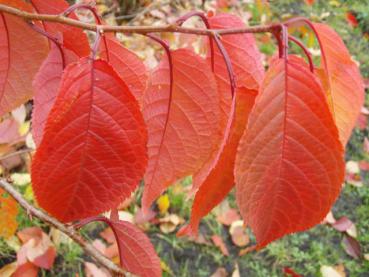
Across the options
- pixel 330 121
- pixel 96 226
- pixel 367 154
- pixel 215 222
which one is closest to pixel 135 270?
pixel 330 121

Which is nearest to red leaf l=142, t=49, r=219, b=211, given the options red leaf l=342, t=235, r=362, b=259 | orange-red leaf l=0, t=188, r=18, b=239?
orange-red leaf l=0, t=188, r=18, b=239

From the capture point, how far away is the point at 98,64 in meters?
0.42

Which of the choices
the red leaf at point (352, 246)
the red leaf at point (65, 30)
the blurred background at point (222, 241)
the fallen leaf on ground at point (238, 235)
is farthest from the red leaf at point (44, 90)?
the red leaf at point (352, 246)

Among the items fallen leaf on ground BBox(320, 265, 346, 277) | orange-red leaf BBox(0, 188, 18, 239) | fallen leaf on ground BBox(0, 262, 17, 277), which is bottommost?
fallen leaf on ground BBox(320, 265, 346, 277)

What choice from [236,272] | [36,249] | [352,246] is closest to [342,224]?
[352,246]

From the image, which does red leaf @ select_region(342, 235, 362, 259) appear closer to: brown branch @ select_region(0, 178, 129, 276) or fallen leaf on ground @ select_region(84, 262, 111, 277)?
fallen leaf on ground @ select_region(84, 262, 111, 277)

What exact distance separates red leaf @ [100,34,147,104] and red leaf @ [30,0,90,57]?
0.04 metres

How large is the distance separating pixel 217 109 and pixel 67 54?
19cm

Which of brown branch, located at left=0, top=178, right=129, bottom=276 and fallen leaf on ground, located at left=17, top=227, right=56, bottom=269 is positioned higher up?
brown branch, located at left=0, top=178, right=129, bottom=276

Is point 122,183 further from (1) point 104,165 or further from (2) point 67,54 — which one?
(2) point 67,54

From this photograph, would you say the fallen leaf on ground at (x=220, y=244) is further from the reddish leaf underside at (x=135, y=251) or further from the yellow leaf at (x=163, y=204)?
the reddish leaf underside at (x=135, y=251)

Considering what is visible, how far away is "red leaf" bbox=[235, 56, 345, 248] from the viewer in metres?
0.39

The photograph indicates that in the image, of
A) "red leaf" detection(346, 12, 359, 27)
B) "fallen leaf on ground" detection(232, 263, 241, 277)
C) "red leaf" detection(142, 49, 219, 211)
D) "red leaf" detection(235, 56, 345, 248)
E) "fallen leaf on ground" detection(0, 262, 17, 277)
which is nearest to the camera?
"red leaf" detection(235, 56, 345, 248)

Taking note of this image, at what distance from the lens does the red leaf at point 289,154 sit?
0.39 m
